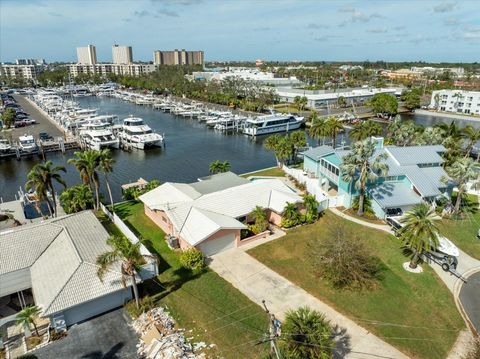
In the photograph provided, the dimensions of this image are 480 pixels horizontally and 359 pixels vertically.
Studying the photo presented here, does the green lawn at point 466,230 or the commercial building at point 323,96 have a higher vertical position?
the commercial building at point 323,96

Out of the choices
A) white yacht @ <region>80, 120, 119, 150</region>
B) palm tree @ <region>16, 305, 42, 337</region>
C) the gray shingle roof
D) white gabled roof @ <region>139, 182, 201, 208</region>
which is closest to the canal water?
white yacht @ <region>80, 120, 119, 150</region>

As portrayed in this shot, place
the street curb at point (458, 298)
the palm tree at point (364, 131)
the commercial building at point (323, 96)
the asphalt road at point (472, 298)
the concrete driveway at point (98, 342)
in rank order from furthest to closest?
the commercial building at point (323, 96) < the palm tree at point (364, 131) < the asphalt road at point (472, 298) < the street curb at point (458, 298) < the concrete driveway at point (98, 342)

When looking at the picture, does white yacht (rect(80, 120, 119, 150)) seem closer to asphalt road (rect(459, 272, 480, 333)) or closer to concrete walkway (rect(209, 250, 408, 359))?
concrete walkway (rect(209, 250, 408, 359))

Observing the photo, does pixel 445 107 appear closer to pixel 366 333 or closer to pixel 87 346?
pixel 366 333

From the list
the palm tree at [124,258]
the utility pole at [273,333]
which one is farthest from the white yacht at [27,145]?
the utility pole at [273,333]

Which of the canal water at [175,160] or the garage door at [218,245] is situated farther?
the canal water at [175,160]

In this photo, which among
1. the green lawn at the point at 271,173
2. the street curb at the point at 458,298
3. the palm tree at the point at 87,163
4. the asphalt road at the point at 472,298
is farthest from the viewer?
the green lawn at the point at 271,173

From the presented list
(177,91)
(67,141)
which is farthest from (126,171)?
(177,91)

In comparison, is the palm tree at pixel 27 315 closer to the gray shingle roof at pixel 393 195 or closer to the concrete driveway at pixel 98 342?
the concrete driveway at pixel 98 342
